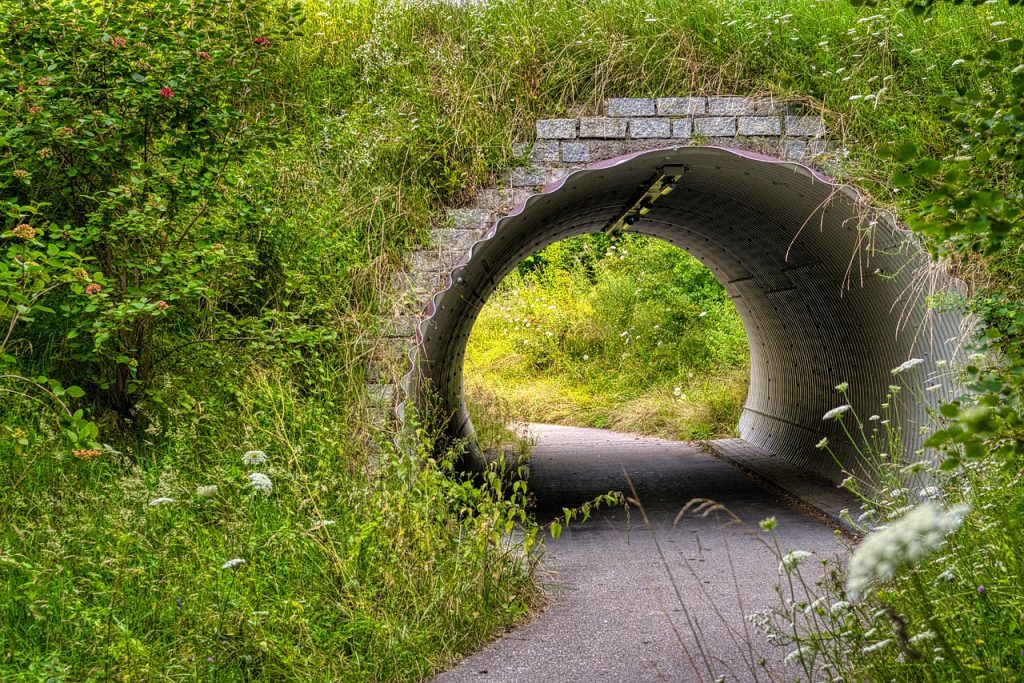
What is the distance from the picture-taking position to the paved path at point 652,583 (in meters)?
4.52

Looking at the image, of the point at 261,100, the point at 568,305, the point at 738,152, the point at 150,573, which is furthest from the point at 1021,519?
the point at 568,305

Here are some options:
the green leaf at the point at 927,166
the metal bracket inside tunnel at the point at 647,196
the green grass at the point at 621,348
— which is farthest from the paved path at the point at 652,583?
the green grass at the point at 621,348

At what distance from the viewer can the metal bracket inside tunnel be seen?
8.45m

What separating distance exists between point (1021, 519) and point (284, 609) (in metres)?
2.90

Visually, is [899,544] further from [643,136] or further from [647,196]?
[647,196]

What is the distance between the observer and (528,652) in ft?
15.8

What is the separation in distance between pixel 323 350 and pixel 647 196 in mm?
3921

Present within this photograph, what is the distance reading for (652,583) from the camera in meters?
6.25

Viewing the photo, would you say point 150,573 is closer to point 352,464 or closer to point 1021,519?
point 352,464

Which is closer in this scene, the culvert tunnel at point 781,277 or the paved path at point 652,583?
the paved path at point 652,583

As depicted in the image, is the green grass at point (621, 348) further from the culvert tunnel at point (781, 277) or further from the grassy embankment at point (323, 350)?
the grassy embankment at point (323, 350)

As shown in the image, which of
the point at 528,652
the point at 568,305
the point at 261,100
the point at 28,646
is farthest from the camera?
the point at 568,305

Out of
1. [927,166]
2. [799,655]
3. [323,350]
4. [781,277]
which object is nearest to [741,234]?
[781,277]

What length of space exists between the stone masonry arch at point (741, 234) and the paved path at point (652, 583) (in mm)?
1119
